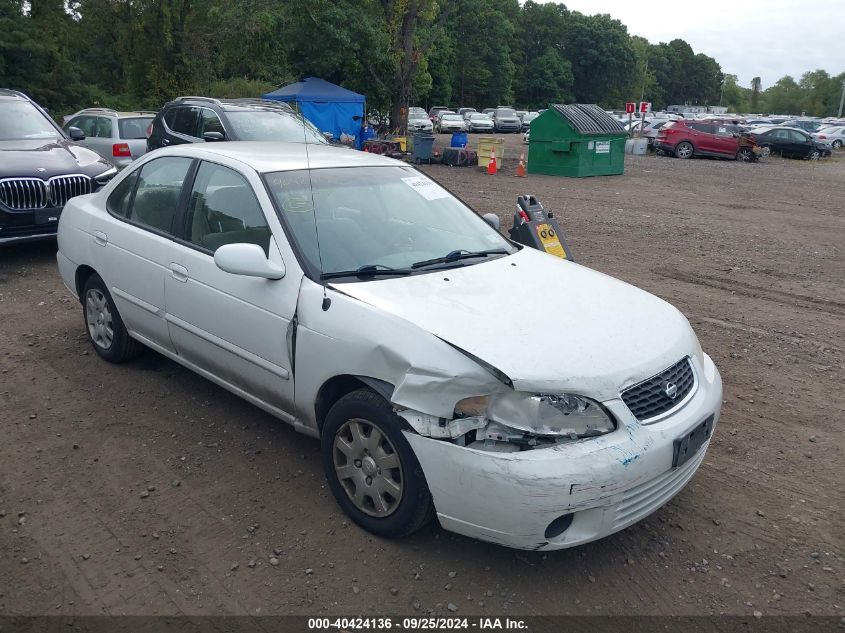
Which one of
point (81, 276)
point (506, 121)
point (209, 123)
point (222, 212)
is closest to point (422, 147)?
point (209, 123)

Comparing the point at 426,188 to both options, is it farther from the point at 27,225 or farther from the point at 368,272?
the point at 27,225

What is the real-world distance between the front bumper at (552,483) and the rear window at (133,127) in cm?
1319

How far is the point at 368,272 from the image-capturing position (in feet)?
12.2

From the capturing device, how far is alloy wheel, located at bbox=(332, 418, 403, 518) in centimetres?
326

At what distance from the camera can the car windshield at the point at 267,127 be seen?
1124cm

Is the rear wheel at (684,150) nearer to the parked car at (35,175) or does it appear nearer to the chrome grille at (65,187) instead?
the parked car at (35,175)

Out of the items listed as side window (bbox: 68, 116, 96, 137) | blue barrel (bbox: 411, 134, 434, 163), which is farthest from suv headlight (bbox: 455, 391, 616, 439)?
blue barrel (bbox: 411, 134, 434, 163)

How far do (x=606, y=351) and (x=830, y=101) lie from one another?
12489cm

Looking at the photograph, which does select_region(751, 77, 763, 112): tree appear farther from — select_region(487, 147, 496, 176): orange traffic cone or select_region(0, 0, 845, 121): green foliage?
select_region(487, 147, 496, 176): orange traffic cone

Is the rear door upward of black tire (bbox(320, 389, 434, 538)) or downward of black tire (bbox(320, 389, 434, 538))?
upward

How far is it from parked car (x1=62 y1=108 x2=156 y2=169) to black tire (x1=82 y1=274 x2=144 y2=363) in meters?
9.03

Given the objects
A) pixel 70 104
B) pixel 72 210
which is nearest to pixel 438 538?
pixel 72 210

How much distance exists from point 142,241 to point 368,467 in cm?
232

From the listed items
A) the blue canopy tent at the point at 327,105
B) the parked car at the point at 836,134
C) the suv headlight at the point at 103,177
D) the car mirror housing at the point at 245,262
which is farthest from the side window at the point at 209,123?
the parked car at the point at 836,134
